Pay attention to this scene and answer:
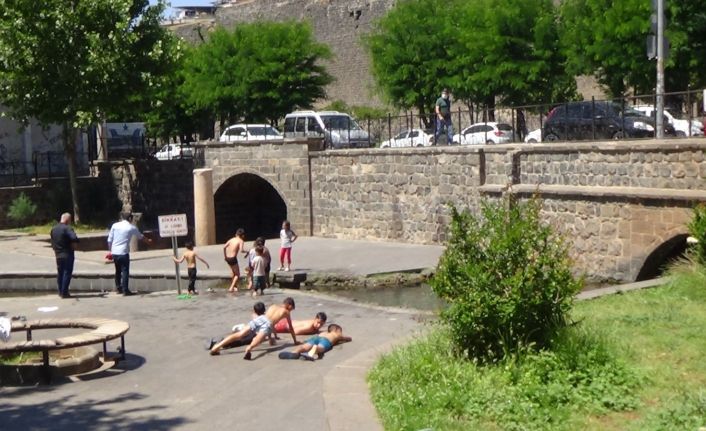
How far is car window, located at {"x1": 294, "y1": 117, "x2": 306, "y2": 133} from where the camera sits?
38125 millimetres

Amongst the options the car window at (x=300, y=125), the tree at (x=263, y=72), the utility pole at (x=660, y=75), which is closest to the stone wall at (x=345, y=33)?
the tree at (x=263, y=72)

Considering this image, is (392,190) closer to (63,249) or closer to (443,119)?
(443,119)

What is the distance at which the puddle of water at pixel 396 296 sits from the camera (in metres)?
20.6

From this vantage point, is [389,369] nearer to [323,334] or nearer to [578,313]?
[578,313]

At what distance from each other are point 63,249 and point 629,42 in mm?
18184

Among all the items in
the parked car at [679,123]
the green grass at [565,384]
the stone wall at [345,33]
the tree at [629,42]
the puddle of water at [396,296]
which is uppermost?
the stone wall at [345,33]

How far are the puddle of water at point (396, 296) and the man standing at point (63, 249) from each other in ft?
16.7

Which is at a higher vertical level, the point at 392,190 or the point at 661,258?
the point at 392,190

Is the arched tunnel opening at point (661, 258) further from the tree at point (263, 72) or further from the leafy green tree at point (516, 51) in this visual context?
the tree at point (263, 72)

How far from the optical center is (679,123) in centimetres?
2334

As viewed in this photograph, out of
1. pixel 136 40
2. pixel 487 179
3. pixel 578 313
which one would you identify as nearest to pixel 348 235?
pixel 487 179

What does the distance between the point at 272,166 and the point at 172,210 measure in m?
6.71

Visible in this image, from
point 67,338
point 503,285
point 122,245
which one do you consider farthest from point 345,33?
point 503,285

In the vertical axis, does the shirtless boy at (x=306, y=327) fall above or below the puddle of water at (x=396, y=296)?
above
